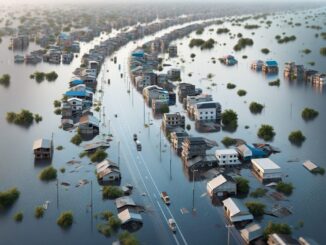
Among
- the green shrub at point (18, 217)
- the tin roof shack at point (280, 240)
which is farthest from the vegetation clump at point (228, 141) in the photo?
the green shrub at point (18, 217)

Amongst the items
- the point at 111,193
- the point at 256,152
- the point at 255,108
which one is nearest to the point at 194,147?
the point at 256,152

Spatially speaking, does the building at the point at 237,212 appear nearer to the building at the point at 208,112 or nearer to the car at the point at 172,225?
the car at the point at 172,225

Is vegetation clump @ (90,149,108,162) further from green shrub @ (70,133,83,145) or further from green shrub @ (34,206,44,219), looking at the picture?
green shrub @ (34,206,44,219)

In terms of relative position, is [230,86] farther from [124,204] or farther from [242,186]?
[124,204]

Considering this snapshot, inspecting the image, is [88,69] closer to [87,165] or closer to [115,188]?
[87,165]

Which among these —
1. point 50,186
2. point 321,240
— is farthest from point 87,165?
point 321,240

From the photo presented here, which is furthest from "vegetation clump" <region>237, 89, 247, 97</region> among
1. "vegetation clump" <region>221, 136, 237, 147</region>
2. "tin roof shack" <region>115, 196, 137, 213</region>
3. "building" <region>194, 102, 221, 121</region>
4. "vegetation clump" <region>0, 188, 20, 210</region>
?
"vegetation clump" <region>0, 188, 20, 210</region>

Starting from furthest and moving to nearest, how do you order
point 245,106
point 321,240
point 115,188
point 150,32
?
point 150,32 → point 245,106 → point 115,188 → point 321,240
